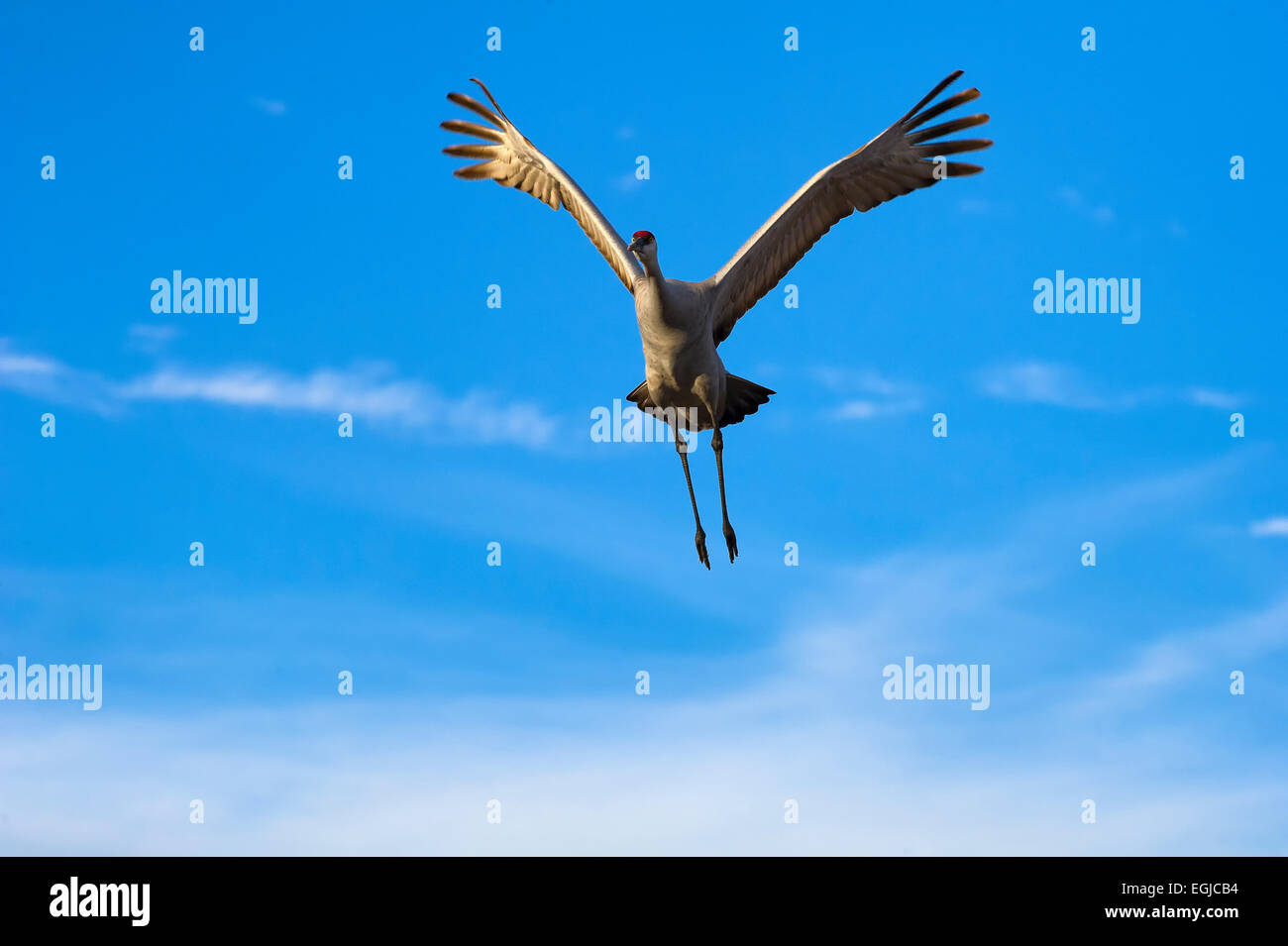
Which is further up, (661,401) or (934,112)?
(934,112)

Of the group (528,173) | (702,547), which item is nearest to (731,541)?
(702,547)

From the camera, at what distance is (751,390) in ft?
47.5

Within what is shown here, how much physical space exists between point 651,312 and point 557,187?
9.44 feet

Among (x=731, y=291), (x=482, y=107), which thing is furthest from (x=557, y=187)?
(x=731, y=291)

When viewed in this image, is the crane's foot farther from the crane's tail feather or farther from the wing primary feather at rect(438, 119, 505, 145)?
the wing primary feather at rect(438, 119, 505, 145)

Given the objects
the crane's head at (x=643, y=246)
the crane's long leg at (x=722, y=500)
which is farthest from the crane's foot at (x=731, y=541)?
the crane's head at (x=643, y=246)

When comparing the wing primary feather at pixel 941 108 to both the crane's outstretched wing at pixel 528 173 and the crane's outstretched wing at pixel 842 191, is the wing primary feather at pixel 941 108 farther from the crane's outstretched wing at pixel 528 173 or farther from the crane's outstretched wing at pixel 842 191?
the crane's outstretched wing at pixel 528 173

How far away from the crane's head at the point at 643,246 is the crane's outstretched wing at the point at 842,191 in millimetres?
1258

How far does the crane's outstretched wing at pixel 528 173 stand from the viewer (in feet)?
43.5

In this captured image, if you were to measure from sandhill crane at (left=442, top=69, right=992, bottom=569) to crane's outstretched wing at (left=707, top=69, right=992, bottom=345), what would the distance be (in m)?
0.01


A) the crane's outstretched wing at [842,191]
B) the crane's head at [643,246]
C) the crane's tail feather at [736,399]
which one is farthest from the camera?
the crane's tail feather at [736,399]
